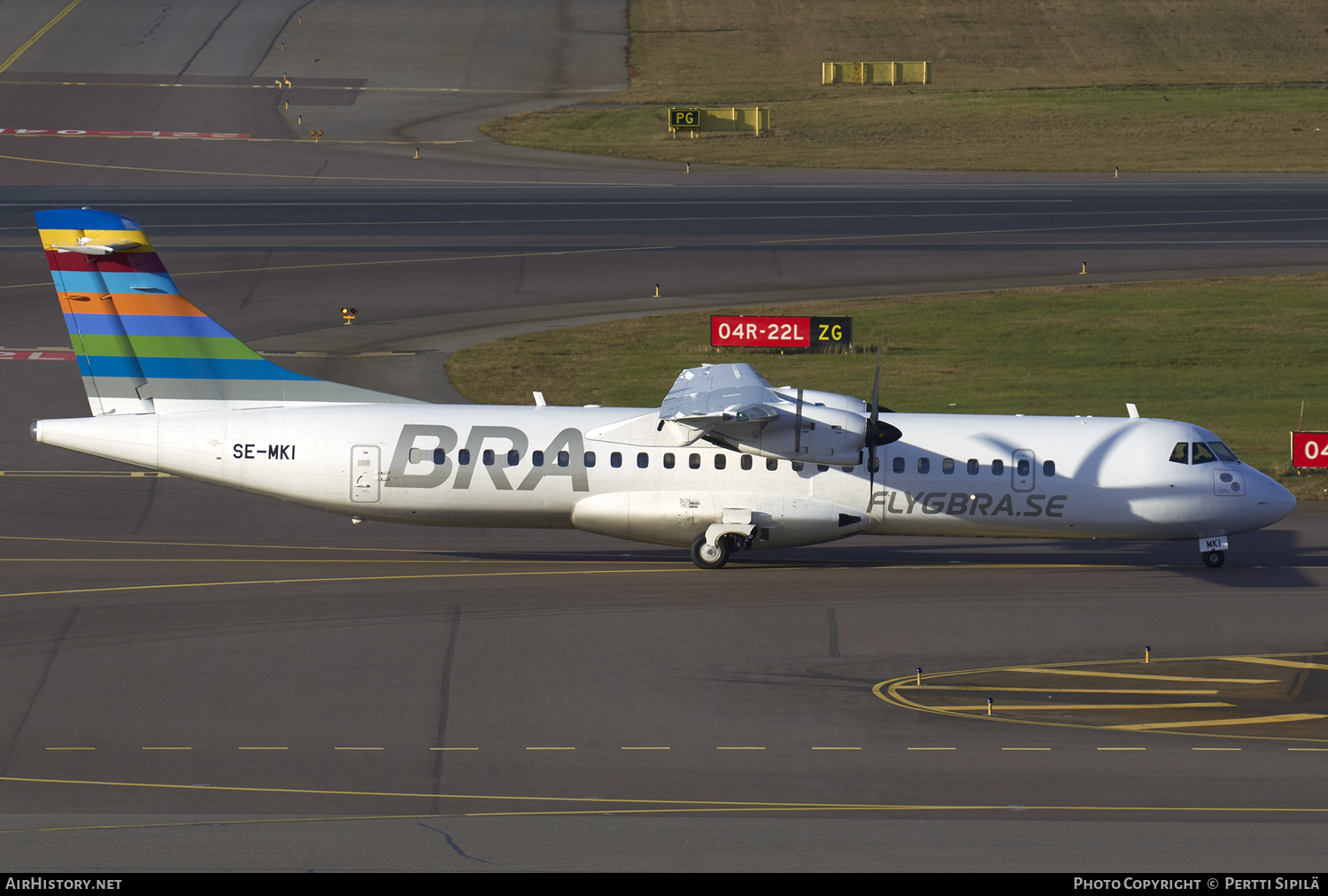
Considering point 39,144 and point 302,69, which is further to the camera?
point 302,69

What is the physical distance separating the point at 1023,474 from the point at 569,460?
8982 millimetres

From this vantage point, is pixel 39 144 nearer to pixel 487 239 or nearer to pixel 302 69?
pixel 302 69

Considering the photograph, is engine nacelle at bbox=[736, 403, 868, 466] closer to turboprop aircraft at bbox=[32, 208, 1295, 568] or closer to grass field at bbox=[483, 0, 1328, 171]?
turboprop aircraft at bbox=[32, 208, 1295, 568]

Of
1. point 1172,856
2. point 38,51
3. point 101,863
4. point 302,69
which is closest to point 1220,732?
point 1172,856

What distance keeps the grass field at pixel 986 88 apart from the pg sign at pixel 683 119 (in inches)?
33.8

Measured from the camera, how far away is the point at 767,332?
44.2 meters

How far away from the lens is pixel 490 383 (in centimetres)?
4100

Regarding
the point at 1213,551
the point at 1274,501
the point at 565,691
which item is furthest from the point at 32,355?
the point at 1274,501

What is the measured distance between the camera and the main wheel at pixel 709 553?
27.5m

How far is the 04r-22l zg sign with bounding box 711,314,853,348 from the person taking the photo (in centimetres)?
4391

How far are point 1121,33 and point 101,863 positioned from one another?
10238 cm

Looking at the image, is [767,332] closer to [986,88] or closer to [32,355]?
[32,355]

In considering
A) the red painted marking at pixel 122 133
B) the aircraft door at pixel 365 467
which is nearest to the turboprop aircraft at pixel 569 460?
the aircraft door at pixel 365 467

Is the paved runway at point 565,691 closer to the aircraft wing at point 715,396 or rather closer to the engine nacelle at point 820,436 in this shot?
the engine nacelle at point 820,436
